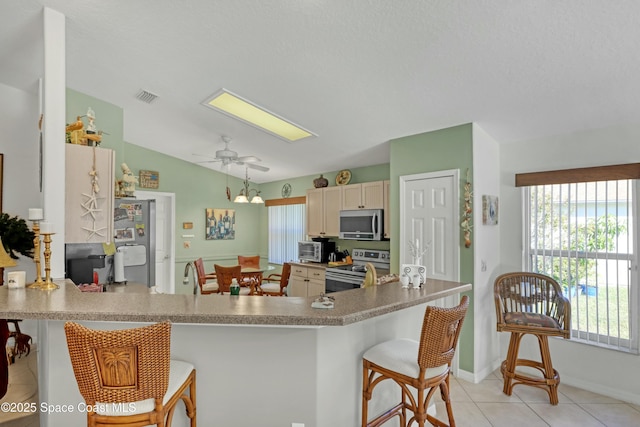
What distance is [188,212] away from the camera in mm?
6004

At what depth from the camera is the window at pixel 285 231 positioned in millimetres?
6102

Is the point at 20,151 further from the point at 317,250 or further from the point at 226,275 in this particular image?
the point at 317,250

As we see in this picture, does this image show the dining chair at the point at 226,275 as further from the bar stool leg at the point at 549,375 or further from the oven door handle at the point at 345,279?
the bar stool leg at the point at 549,375

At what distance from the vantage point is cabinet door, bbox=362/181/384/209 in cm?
442

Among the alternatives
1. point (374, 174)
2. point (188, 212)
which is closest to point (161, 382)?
point (374, 174)

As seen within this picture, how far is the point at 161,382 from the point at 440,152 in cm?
304

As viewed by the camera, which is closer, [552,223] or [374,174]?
[552,223]

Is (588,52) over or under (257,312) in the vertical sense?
over

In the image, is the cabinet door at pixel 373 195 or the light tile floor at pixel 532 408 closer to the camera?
the light tile floor at pixel 532 408

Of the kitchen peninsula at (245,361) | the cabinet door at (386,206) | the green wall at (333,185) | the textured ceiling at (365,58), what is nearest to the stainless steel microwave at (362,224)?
the cabinet door at (386,206)

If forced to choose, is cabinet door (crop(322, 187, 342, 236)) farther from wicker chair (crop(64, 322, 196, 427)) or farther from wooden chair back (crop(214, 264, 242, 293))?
Result: wicker chair (crop(64, 322, 196, 427))

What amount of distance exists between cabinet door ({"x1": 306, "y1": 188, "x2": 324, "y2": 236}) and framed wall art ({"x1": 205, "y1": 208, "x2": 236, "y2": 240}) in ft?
5.98

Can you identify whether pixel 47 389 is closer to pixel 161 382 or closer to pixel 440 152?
pixel 161 382

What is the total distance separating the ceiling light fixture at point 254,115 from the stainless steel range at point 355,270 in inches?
A: 71.5
